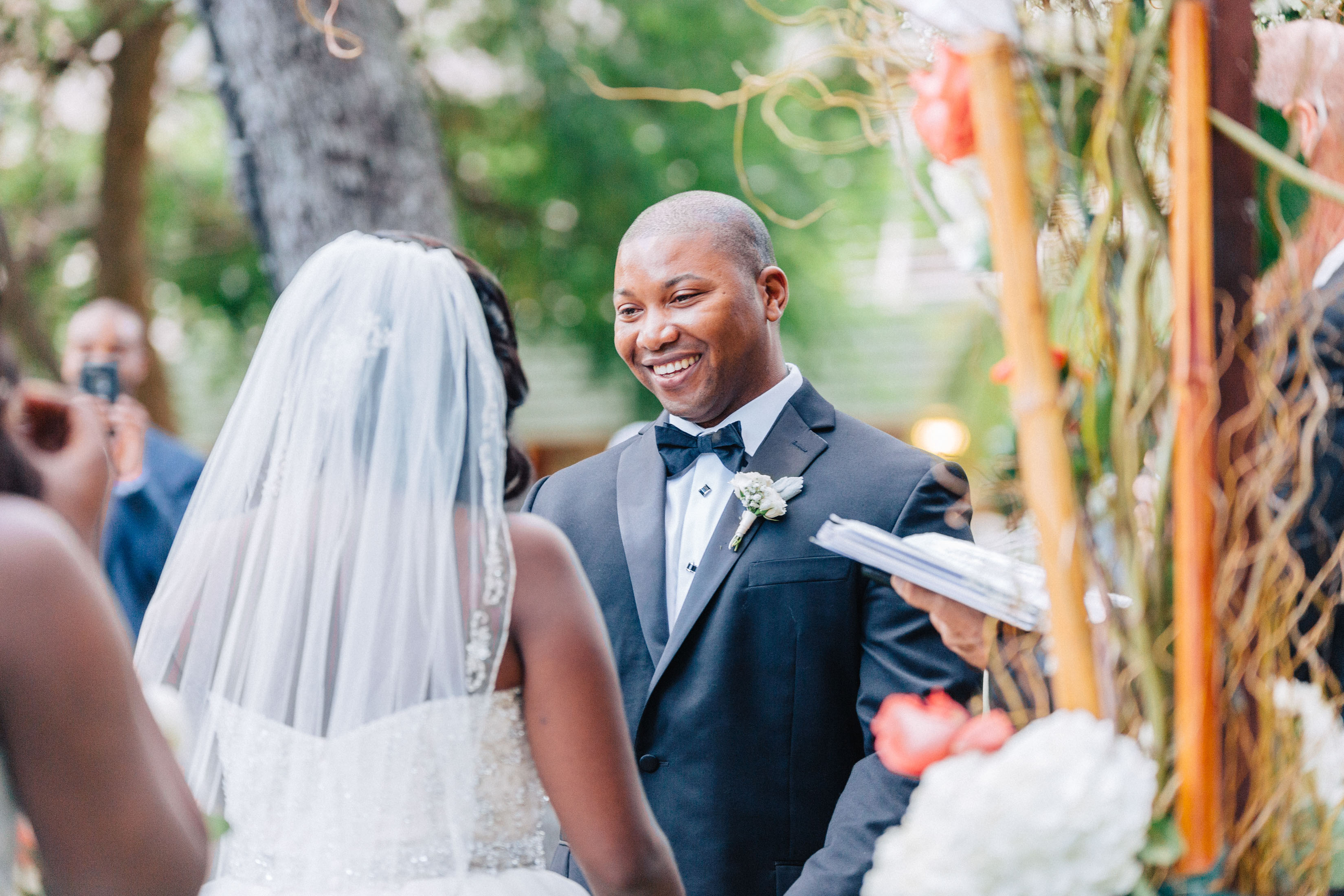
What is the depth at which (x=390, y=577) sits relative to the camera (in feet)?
6.08

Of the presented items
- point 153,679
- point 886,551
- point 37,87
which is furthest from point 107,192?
point 886,551

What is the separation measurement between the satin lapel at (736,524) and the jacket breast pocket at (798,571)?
58 millimetres

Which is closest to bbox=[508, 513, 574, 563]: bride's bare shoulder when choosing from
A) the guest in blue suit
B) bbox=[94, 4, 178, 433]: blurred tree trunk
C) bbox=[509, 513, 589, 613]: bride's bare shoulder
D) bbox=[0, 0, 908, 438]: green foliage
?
bbox=[509, 513, 589, 613]: bride's bare shoulder

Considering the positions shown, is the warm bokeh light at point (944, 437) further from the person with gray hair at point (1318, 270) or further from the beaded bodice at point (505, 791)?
the beaded bodice at point (505, 791)

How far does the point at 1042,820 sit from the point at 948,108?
790mm

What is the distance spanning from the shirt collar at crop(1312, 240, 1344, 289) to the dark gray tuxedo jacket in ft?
2.45

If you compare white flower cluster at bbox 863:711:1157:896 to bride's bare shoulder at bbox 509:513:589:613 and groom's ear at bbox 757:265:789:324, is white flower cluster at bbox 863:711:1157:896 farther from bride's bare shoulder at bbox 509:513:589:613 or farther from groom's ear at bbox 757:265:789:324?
groom's ear at bbox 757:265:789:324

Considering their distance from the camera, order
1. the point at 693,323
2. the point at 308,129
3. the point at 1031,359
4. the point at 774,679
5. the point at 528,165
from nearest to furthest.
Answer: the point at 1031,359
the point at 774,679
the point at 693,323
the point at 308,129
the point at 528,165

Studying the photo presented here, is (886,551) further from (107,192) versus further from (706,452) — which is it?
(107,192)

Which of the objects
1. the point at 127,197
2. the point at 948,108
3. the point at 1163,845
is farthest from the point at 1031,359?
the point at 127,197

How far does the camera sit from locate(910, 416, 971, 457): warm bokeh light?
32.6ft

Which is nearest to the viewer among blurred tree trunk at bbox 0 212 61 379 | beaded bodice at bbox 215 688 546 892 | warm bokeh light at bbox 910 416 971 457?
beaded bodice at bbox 215 688 546 892

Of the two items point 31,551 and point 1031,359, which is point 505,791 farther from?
point 1031,359

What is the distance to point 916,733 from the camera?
139 centimetres
